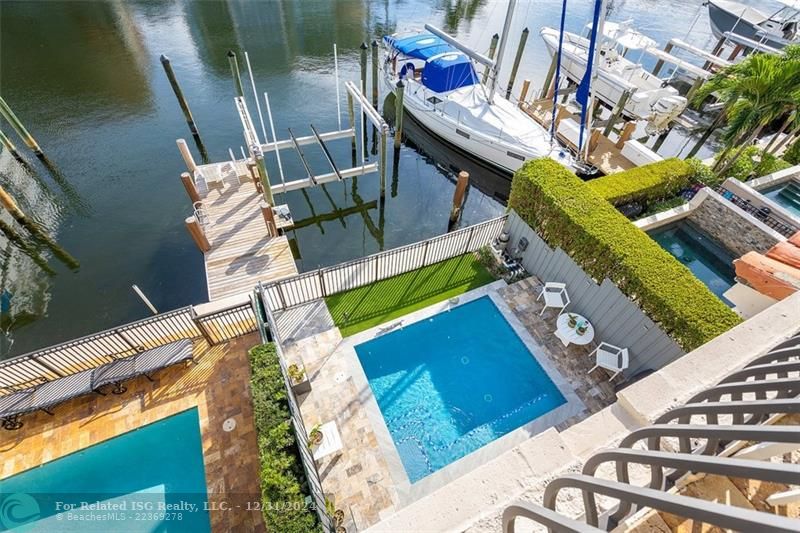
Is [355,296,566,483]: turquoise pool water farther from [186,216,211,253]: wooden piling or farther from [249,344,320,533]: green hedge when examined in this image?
[186,216,211,253]: wooden piling

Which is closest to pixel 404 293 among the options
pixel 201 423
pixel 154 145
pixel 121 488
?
pixel 201 423

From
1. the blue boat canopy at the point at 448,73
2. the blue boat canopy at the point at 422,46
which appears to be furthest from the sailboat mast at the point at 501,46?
the blue boat canopy at the point at 422,46

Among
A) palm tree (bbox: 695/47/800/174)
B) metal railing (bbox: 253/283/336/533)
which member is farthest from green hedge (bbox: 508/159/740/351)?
metal railing (bbox: 253/283/336/533)

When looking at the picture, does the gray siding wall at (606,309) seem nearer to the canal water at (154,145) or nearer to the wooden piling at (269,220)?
the canal water at (154,145)

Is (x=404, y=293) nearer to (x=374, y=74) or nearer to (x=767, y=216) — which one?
(x=767, y=216)

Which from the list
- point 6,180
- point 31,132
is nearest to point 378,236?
point 6,180
